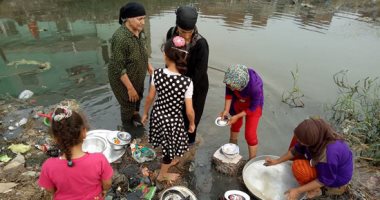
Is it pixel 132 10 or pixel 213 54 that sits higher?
pixel 132 10

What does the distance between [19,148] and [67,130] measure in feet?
7.80

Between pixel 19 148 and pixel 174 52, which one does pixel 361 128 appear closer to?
pixel 174 52

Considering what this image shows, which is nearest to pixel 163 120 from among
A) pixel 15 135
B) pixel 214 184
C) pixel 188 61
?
pixel 188 61

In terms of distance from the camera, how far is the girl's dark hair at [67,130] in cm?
165

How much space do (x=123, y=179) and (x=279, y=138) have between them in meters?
2.36

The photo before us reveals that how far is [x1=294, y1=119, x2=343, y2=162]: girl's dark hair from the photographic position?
249 centimetres

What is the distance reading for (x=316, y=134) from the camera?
8.16 ft

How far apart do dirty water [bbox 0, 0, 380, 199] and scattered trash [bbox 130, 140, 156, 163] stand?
0.59 metres

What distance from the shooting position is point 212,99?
520 cm

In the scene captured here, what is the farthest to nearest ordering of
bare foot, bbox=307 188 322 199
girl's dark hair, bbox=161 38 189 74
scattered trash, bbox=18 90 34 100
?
scattered trash, bbox=18 90 34 100
bare foot, bbox=307 188 322 199
girl's dark hair, bbox=161 38 189 74

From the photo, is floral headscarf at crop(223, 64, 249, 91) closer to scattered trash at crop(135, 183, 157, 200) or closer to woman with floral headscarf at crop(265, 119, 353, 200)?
woman with floral headscarf at crop(265, 119, 353, 200)

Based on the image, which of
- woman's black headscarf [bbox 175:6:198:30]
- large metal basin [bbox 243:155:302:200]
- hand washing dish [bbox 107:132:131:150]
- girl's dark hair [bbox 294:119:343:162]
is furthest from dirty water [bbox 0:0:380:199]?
woman's black headscarf [bbox 175:6:198:30]

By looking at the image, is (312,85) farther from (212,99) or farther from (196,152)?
(196,152)

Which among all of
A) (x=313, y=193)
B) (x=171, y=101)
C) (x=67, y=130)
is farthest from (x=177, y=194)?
(x=67, y=130)
